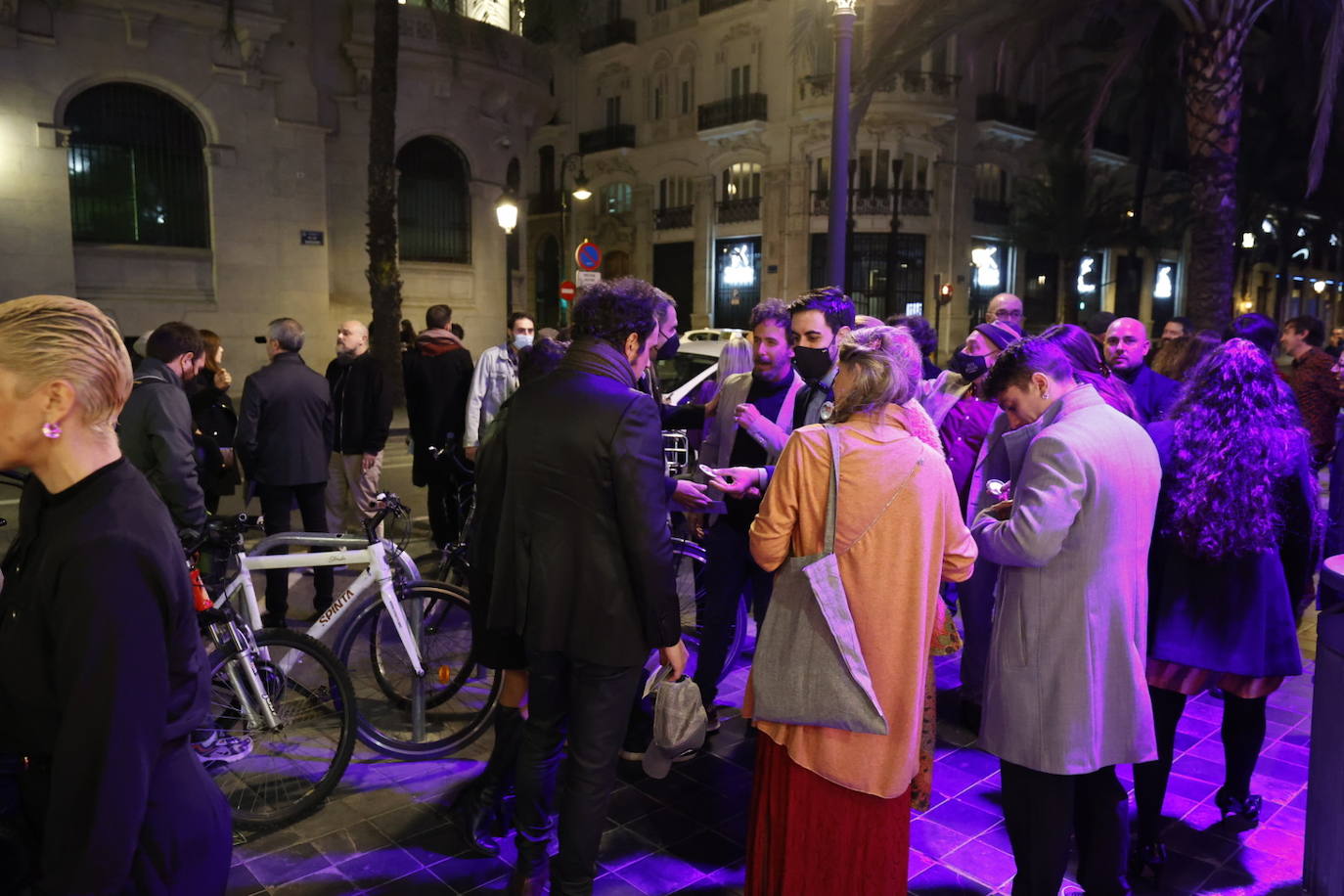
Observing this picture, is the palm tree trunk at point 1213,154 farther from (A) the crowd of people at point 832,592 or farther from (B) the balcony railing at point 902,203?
(B) the balcony railing at point 902,203

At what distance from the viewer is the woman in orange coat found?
8.95 ft

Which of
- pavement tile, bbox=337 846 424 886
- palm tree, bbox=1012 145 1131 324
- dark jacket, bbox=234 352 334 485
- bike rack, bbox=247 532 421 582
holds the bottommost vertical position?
pavement tile, bbox=337 846 424 886

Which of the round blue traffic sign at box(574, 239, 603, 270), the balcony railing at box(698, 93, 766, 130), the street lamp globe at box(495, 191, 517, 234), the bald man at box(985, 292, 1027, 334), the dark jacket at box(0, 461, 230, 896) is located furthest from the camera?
the balcony railing at box(698, 93, 766, 130)

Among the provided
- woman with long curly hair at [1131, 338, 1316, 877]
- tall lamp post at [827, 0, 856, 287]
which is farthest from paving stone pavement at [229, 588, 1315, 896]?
tall lamp post at [827, 0, 856, 287]

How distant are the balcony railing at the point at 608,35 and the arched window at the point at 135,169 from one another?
992 inches

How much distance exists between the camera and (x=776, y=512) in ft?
9.21

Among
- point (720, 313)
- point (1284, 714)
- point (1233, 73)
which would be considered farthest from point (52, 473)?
point (720, 313)

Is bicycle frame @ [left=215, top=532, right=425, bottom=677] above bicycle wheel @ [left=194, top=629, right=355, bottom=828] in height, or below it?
above

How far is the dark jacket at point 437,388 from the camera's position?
24.6 feet

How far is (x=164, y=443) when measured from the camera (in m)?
4.66

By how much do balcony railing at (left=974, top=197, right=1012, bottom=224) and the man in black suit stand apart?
34248 millimetres

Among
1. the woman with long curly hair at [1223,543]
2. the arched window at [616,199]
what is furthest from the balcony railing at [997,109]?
the woman with long curly hair at [1223,543]

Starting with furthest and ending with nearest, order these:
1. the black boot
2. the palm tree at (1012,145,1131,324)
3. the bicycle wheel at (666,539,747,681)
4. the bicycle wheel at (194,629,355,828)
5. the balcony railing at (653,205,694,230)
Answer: the balcony railing at (653,205,694,230) → the palm tree at (1012,145,1131,324) → the bicycle wheel at (666,539,747,681) → the bicycle wheel at (194,629,355,828) → the black boot

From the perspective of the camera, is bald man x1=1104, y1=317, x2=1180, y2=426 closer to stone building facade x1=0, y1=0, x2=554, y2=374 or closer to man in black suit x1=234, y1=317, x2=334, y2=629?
man in black suit x1=234, y1=317, x2=334, y2=629
